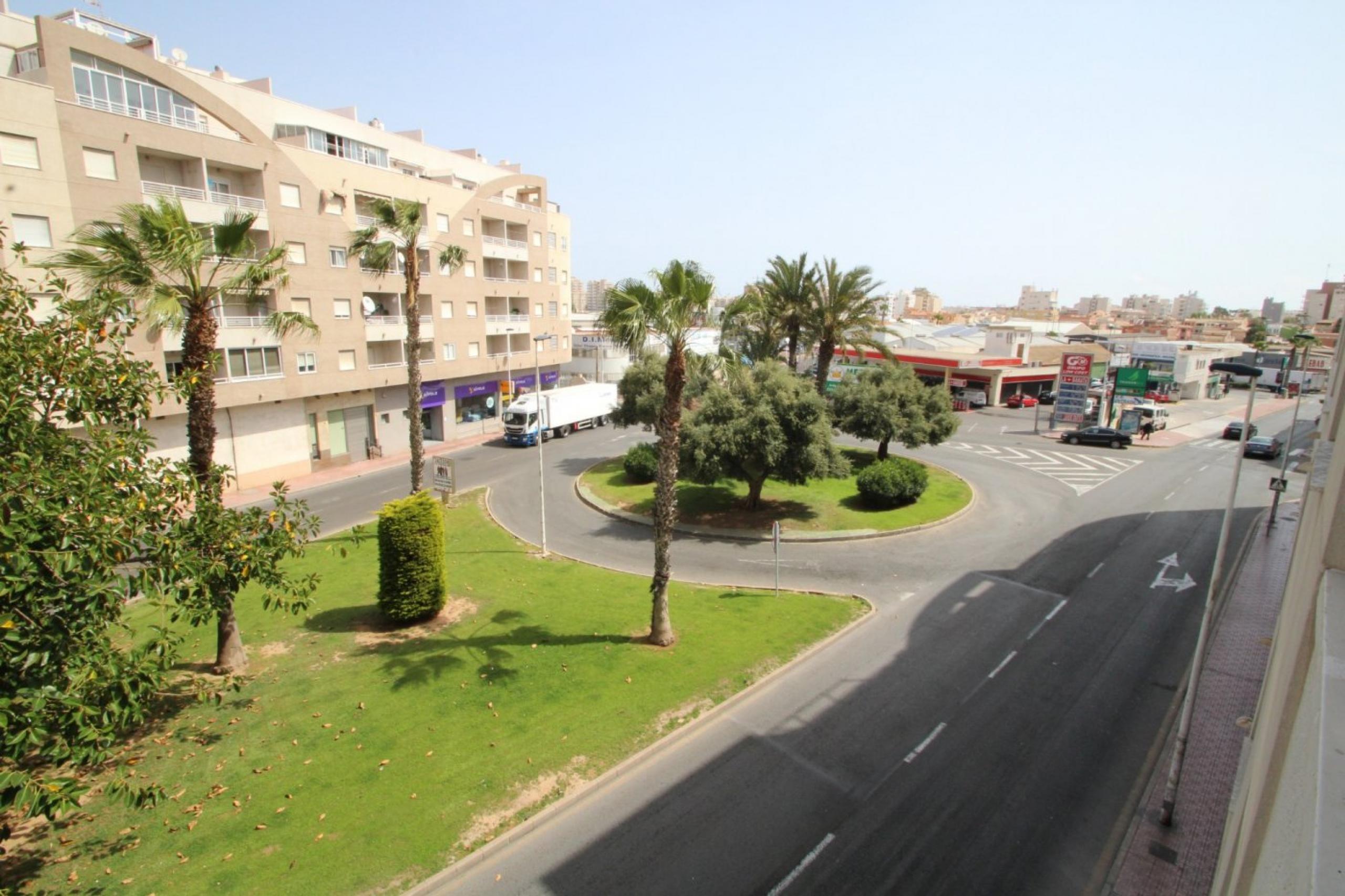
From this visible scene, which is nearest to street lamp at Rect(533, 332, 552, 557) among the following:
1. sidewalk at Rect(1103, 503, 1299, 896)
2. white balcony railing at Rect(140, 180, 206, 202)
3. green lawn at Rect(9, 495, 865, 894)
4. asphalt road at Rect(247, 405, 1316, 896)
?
asphalt road at Rect(247, 405, 1316, 896)

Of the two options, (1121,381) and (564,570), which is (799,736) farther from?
(1121,381)

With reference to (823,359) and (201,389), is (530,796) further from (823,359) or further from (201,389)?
(823,359)

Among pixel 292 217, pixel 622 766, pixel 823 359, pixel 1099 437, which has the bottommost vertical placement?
pixel 622 766

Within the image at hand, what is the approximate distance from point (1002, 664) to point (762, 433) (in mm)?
10604

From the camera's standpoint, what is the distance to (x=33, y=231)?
23.1m

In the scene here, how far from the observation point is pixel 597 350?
208 ft

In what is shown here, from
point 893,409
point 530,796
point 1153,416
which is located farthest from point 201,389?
point 1153,416

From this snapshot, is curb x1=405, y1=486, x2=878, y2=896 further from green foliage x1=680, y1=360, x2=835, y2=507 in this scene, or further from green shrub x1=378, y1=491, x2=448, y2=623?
green shrub x1=378, y1=491, x2=448, y2=623

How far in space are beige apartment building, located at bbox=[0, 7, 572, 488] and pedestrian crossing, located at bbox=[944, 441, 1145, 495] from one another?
28978mm

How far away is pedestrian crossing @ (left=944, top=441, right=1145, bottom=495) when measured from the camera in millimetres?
32438

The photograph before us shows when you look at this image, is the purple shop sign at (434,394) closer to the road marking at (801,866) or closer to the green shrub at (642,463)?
the green shrub at (642,463)

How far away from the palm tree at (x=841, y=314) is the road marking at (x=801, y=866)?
22699 mm

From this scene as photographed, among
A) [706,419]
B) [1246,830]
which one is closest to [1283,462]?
[706,419]

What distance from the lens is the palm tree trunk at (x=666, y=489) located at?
47.3 ft
